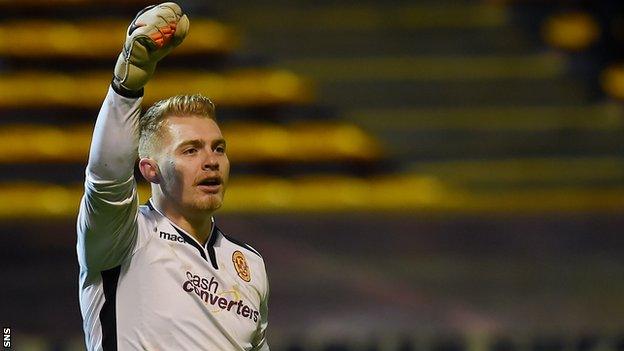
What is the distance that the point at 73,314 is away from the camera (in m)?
6.27

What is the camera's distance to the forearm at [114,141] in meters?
2.32

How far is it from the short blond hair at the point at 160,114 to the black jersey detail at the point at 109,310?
0.28m

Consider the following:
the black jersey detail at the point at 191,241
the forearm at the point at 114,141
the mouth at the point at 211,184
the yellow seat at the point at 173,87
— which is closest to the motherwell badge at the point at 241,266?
the black jersey detail at the point at 191,241

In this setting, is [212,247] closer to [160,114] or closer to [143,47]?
[160,114]

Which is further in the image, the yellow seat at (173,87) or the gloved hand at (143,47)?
the yellow seat at (173,87)

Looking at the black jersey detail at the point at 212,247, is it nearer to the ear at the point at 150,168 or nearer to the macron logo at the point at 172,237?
the macron logo at the point at 172,237

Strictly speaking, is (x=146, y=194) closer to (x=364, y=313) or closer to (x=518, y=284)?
(x=364, y=313)

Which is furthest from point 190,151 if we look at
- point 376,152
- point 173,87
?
point 173,87

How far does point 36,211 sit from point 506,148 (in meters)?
2.93

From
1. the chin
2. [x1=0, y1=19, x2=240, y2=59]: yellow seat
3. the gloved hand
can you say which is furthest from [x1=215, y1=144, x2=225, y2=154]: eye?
[x1=0, y1=19, x2=240, y2=59]: yellow seat

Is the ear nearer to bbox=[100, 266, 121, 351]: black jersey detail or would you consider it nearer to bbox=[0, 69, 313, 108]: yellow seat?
bbox=[100, 266, 121, 351]: black jersey detail

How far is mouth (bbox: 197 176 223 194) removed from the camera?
261 centimetres

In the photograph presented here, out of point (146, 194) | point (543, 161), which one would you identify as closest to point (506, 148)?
point (543, 161)

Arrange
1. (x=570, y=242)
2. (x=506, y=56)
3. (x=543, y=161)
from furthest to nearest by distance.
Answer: (x=506, y=56), (x=543, y=161), (x=570, y=242)
